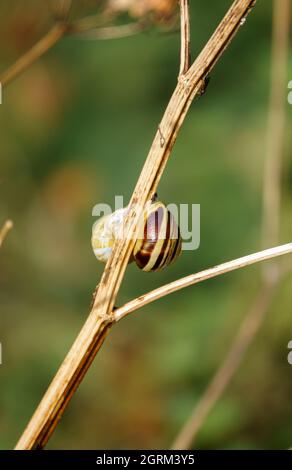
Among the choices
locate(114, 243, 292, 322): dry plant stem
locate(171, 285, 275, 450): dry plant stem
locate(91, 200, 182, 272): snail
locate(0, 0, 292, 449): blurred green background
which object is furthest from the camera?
locate(0, 0, 292, 449): blurred green background

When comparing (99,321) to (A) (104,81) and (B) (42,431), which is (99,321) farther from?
(A) (104,81)

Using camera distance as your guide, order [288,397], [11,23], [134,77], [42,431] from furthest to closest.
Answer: [134,77]
[11,23]
[288,397]
[42,431]

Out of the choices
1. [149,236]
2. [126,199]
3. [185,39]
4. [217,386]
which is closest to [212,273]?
[149,236]

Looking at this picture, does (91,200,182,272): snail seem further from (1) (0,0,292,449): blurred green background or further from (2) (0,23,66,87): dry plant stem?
(1) (0,0,292,449): blurred green background

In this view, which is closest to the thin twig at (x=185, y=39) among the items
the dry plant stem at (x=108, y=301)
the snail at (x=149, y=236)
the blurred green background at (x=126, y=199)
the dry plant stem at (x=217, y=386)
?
the dry plant stem at (x=108, y=301)

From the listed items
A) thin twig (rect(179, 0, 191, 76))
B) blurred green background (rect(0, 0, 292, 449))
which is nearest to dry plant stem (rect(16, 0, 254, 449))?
thin twig (rect(179, 0, 191, 76))

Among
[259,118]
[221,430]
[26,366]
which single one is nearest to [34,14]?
[259,118]
